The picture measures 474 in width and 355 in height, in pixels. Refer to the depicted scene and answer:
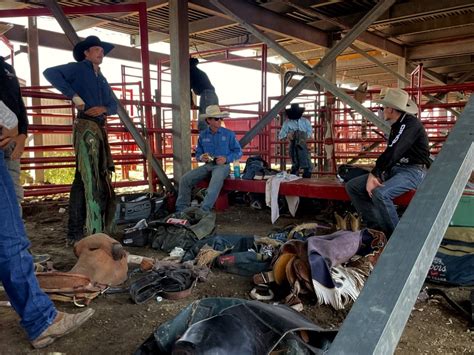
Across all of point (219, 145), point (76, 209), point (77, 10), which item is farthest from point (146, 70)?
point (76, 209)

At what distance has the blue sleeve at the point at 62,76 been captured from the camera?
4.17m

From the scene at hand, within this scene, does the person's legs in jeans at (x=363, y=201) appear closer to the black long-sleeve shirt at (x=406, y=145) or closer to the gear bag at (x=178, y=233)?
the black long-sleeve shirt at (x=406, y=145)

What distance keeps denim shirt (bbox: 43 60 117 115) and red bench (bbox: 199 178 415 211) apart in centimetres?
231

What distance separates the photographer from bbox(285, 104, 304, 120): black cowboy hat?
7.59m

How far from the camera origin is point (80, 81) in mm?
4316

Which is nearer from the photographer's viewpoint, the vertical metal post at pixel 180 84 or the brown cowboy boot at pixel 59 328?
the brown cowboy boot at pixel 59 328

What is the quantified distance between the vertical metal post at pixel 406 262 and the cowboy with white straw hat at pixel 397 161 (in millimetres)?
2945

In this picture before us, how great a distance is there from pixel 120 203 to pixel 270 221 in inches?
77.7

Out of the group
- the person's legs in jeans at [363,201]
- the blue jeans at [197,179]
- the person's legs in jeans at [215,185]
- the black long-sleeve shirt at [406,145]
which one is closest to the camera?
the black long-sleeve shirt at [406,145]

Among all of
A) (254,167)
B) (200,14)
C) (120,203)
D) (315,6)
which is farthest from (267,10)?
(120,203)

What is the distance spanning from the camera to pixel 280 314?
1793mm

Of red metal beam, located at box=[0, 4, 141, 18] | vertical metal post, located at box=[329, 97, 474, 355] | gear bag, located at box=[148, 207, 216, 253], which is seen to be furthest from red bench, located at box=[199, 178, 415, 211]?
vertical metal post, located at box=[329, 97, 474, 355]

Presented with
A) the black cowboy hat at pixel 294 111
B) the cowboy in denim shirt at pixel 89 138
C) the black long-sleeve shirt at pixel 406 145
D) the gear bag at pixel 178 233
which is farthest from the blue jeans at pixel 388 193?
the black cowboy hat at pixel 294 111

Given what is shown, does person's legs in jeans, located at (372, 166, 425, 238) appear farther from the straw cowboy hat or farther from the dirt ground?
the dirt ground
